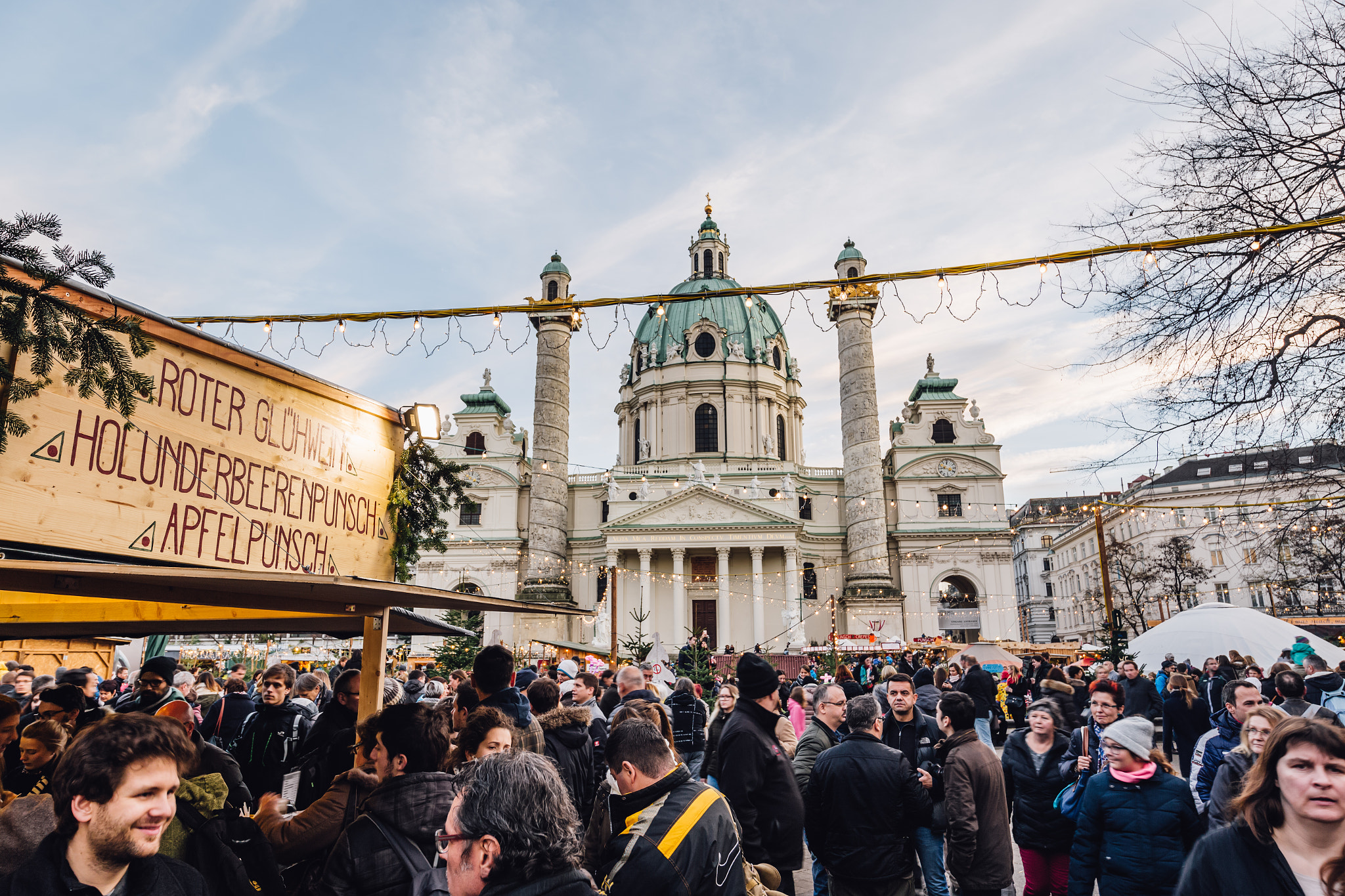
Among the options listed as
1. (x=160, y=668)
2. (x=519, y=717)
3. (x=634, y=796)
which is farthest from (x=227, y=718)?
(x=634, y=796)

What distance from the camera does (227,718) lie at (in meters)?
7.37

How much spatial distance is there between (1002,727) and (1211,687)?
667cm

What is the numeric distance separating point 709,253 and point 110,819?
63.6 meters

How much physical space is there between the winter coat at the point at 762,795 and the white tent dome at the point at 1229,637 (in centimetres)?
1636

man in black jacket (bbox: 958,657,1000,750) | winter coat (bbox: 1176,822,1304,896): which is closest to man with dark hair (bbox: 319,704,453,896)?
winter coat (bbox: 1176,822,1304,896)

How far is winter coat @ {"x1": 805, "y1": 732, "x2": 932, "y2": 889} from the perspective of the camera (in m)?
5.01

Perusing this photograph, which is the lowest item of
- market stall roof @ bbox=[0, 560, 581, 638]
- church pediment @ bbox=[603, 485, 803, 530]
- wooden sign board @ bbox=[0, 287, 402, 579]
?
market stall roof @ bbox=[0, 560, 581, 638]

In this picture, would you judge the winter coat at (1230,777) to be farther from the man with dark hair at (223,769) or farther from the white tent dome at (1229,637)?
the white tent dome at (1229,637)

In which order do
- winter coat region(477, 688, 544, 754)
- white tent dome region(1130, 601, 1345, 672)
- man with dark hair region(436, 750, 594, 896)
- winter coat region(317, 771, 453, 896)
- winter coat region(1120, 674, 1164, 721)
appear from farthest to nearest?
white tent dome region(1130, 601, 1345, 672) < winter coat region(1120, 674, 1164, 721) < winter coat region(477, 688, 544, 754) < winter coat region(317, 771, 453, 896) < man with dark hair region(436, 750, 594, 896)

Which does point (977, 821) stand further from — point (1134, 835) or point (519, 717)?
point (519, 717)

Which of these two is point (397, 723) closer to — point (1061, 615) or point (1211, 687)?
point (1211, 687)

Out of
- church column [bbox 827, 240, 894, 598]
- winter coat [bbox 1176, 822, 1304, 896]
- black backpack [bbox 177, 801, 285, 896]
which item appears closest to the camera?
winter coat [bbox 1176, 822, 1304, 896]

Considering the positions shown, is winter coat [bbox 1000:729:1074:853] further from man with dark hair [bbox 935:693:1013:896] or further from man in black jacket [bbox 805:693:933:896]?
man in black jacket [bbox 805:693:933:896]

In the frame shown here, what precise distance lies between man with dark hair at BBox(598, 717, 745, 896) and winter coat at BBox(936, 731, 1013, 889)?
2729 mm
